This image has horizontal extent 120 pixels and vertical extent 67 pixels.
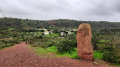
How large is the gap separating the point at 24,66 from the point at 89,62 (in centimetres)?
542

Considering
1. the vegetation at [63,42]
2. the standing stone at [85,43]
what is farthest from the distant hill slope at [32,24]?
the standing stone at [85,43]

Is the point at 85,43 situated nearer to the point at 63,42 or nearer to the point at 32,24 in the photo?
the point at 63,42

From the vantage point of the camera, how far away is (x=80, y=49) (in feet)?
30.4

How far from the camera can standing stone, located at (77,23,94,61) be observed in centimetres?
883

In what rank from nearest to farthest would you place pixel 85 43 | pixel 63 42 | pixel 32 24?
pixel 85 43, pixel 63 42, pixel 32 24

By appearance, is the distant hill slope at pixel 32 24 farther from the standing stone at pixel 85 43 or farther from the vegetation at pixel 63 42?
the standing stone at pixel 85 43

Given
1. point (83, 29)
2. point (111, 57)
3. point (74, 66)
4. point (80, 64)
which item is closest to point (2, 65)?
point (74, 66)

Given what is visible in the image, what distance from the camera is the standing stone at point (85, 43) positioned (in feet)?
29.0

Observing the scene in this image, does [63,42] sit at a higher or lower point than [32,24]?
lower

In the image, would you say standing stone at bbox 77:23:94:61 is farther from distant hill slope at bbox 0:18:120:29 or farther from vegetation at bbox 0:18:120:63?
distant hill slope at bbox 0:18:120:29

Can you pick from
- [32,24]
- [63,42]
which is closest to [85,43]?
[63,42]

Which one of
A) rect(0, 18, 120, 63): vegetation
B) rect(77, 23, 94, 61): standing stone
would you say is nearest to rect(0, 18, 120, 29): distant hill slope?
rect(0, 18, 120, 63): vegetation

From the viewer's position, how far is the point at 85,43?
902 centimetres

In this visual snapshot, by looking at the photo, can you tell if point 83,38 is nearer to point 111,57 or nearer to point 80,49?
point 80,49
